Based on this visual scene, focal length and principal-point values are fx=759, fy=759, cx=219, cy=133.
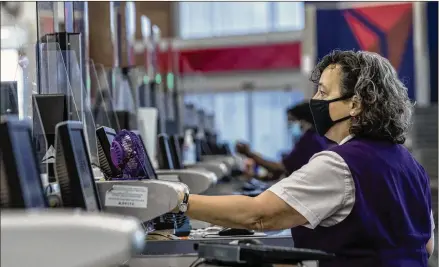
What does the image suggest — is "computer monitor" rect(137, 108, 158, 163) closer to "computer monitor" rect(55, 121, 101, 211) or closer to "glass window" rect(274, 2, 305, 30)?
"computer monitor" rect(55, 121, 101, 211)

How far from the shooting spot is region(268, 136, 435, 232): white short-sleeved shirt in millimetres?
2363

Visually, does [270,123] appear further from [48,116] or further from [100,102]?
[48,116]

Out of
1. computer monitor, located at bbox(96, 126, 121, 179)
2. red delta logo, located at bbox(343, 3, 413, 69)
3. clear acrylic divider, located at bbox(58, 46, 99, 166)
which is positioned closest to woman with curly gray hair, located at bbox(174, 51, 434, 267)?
computer monitor, located at bbox(96, 126, 121, 179)

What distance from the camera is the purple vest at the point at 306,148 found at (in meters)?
5.24

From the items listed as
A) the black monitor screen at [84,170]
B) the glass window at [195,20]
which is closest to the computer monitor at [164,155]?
the black monitor screen at [84,170]

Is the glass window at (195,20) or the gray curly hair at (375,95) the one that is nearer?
the gray curly hair at (375,95)

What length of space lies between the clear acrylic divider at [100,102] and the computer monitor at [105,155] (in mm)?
1069

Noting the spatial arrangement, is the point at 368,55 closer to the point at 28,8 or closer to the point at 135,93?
the point at 28,8

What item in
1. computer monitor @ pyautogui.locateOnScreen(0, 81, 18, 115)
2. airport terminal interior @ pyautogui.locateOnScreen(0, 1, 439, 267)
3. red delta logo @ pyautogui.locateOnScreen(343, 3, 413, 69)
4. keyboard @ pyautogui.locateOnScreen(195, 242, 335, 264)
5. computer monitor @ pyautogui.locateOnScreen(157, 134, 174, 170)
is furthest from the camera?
red delta logo @ pyautogui.locateOnScreen(343, 3, 413, 69)

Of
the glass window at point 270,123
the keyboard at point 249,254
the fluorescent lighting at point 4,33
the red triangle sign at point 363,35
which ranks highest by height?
the red triangle sign at point 363,35

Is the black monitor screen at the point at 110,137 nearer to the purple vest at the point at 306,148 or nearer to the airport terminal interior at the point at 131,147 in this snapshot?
the airport terminal interior at the point at 131,147

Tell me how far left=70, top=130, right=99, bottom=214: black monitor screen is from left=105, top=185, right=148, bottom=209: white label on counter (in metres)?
0.15

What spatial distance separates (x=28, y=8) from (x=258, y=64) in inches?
357

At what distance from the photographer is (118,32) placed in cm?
479
